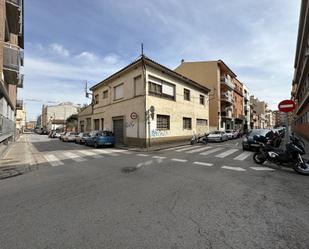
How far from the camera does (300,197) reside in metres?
4.39

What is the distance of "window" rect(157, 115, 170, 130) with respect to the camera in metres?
17.0

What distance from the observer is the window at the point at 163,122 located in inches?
671

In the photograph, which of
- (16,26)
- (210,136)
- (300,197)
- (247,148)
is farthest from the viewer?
(210,136)

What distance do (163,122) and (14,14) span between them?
541 inches

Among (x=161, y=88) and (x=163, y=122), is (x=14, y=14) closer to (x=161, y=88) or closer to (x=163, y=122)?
(x=161, y=88)

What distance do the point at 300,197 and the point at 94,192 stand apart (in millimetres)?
4863

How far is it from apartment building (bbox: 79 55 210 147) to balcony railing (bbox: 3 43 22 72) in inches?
322

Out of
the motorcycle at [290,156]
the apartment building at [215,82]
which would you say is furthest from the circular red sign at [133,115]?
the apartment building at [215,82]

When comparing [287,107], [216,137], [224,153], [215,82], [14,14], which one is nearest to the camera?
[287,107]

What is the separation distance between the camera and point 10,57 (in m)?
12.3

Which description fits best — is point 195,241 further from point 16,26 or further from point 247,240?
point 16,26

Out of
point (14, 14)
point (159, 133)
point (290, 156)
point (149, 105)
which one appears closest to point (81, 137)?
point (159, 133)

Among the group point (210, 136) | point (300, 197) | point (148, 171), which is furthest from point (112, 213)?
point (210, 136)

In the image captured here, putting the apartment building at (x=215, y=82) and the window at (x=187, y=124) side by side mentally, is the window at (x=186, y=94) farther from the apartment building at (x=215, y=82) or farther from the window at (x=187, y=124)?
the apartment building at (x=215, y=82)
